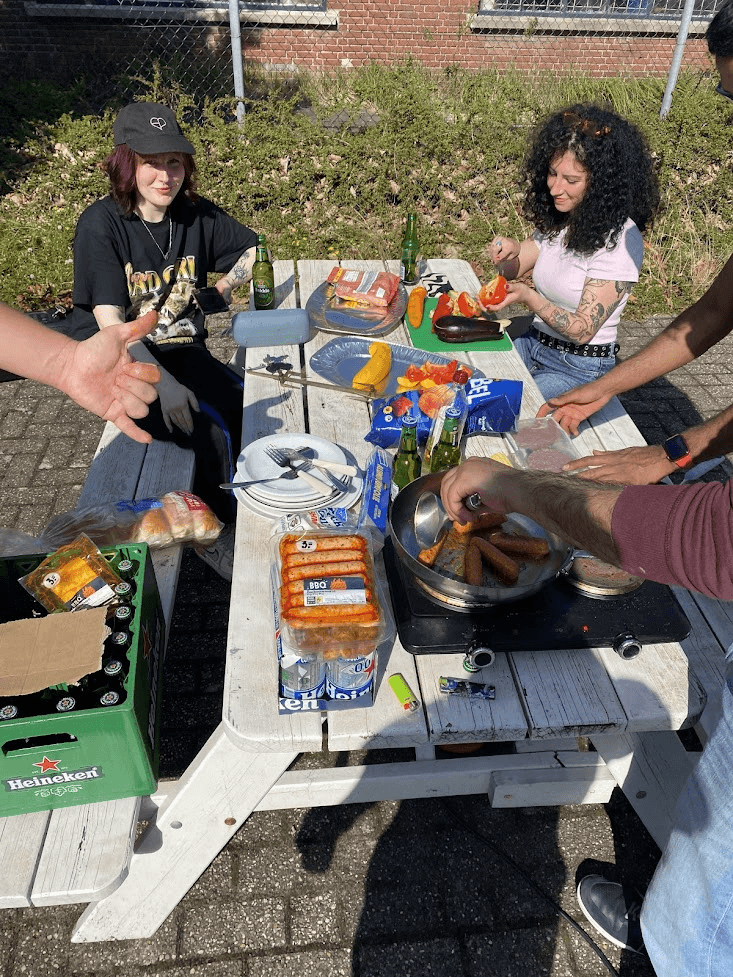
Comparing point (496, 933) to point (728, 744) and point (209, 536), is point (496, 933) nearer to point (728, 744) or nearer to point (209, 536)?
point (728, 744)

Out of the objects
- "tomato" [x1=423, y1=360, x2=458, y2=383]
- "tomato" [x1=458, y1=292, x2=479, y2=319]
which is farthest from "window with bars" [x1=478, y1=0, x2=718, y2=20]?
"tomato" [x1=423, y1=360, x2=458, y2=383]

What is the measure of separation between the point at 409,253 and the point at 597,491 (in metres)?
2.64

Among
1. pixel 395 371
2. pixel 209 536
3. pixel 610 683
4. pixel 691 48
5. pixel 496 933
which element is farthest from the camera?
pixel 691 48

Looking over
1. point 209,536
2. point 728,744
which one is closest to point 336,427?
point 209,536

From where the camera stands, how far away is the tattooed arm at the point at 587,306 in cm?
338

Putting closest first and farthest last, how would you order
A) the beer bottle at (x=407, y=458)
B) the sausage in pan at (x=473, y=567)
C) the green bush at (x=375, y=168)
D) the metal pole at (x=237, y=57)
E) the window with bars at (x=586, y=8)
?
the sausage in pan at (x=473, y=567) → the beer bottle at (x=407, y=458) → the green bush at (x=375, y=168) → the metal pole at (x=237, y=57) → the window with bars at (x=586, y=8)

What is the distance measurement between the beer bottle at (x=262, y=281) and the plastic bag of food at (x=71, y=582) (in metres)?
2.02

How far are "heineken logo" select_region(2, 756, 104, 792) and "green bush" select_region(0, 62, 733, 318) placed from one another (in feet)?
17.5

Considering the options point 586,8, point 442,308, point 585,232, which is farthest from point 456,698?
point 586,8

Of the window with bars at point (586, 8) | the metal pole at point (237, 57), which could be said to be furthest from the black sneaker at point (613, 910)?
the window with bars at point (586, 8)

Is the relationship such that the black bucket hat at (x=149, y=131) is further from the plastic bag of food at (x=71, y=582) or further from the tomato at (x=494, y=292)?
the plastic bag of food at (x=71, y=582)

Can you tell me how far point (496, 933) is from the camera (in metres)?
2.35

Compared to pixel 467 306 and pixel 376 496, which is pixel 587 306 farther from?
pixel 376 496

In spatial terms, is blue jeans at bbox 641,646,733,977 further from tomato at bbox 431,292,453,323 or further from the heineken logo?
tomato at bbox 431,292,453,323
